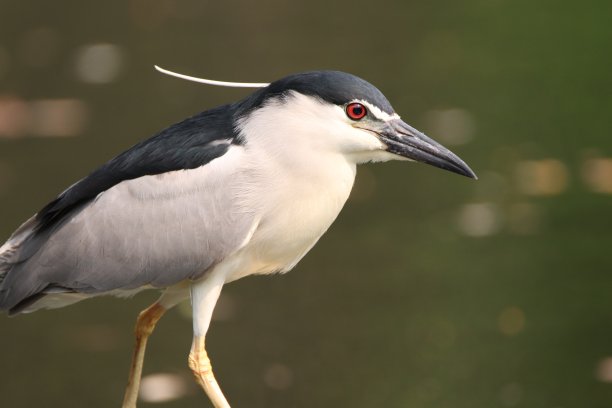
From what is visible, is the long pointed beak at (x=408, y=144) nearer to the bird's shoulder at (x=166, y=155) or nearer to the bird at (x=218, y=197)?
the bird at (x=218, y=197)

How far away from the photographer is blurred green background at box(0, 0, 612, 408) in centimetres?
595

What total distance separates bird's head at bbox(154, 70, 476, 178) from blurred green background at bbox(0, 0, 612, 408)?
122 cm

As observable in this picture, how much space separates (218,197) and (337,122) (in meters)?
0.51

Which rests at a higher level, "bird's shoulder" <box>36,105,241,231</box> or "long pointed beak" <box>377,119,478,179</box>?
A: "long pointed beak" <box>377,119,478,179</box>

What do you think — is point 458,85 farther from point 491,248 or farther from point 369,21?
point 491,248

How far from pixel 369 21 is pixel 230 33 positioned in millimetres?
1166

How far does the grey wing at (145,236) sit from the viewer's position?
4.92m

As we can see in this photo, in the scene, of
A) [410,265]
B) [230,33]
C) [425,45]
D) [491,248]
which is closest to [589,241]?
[491,248]

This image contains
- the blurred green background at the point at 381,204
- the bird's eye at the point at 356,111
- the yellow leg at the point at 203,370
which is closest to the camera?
the bird's eye at the point at 356,111

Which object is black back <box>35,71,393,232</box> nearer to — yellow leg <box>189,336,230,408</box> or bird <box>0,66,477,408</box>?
bird <box>0,66,477,408</box>

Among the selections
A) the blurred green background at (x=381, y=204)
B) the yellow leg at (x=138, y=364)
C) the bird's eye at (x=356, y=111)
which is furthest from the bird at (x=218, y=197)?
the blurred green background at (x=381, y=204)

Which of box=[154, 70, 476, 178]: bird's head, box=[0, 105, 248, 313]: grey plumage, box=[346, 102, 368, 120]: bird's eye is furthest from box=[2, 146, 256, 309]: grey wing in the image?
box=[346, 102, 368, 120]: bird's eye

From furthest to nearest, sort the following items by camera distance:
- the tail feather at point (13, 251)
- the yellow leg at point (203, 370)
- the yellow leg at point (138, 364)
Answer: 1. the yellow leg at point (138, 364)
2. the tail feather at point (13, 251)
3. the yellow leg at point (203, 370)

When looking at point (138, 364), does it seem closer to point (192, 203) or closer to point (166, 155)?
point (192, 203)
